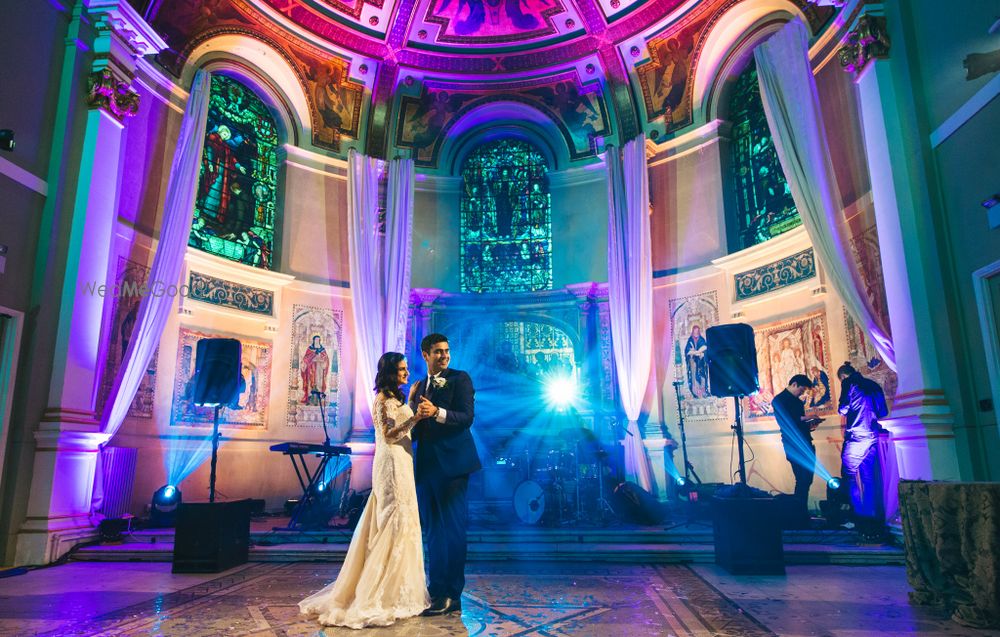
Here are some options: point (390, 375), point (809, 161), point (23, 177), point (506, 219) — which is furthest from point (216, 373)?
point (809, 161)

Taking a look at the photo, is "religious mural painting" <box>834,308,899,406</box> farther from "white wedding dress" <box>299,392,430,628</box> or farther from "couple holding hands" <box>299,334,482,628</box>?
"white wedding dress" <box>299,392,430,628</box>

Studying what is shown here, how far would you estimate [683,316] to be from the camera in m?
10.8

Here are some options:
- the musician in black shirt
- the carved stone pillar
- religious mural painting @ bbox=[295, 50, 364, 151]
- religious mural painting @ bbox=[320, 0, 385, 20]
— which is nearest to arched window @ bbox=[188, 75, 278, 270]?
religious mural painting @ bbox=[295, 50, 364, 151]

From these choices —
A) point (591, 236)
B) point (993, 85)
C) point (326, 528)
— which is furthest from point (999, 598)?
point (591, 236)

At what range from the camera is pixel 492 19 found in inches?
480

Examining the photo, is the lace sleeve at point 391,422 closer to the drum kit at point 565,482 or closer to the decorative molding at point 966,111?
the drum kit at point 565,482

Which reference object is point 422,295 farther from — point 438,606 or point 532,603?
point 438,606

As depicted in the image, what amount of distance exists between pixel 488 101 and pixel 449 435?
10.2 m

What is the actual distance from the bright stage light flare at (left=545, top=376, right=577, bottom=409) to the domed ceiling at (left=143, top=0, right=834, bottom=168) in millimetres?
4445

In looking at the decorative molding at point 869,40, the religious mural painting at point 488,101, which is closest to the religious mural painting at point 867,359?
the decorative molding at point 869,40

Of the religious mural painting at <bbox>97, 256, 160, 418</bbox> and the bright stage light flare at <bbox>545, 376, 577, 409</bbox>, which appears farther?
the bright stage light flare at <bbox>545, 376, 577, 409</bbox>

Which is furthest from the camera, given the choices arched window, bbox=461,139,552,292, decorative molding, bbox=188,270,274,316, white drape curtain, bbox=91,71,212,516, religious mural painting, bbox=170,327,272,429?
arched window, bbox=461,139,552,292

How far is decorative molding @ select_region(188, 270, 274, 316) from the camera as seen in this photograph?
9594 millimetres

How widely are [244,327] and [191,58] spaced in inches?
169
